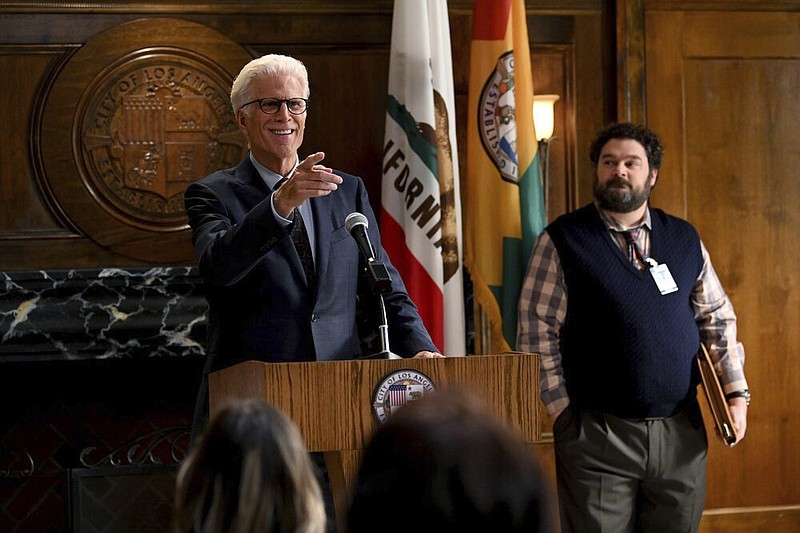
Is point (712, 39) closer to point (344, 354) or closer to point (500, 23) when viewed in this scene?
point (500, 23)

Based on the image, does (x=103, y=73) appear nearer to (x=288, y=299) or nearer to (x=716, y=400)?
(x=288, y=299)

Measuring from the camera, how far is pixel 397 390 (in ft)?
7.00

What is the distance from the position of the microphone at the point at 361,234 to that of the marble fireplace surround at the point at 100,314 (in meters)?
2.05

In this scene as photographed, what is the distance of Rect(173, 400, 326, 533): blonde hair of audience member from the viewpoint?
43.9 inches

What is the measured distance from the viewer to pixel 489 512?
0.88 meters

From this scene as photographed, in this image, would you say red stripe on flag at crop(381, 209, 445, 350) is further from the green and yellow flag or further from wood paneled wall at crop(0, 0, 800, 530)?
wood paneled wall at crop(0, 0, 800, 530)

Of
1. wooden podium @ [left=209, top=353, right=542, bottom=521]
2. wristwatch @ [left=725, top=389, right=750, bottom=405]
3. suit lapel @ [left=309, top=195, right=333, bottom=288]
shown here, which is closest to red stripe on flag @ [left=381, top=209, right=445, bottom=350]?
wristwatch @ [left=725, top=389, right=750, bottom=405]

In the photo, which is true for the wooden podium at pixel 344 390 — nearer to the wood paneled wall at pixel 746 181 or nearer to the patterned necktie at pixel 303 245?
the patterned necktie at pixel 303 245

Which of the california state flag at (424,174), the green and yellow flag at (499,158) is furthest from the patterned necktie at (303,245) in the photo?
the green and yellow flag at (499,158)

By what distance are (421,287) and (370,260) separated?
6.73ft

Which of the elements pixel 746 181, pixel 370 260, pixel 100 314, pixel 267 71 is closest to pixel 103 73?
pixel 100 314

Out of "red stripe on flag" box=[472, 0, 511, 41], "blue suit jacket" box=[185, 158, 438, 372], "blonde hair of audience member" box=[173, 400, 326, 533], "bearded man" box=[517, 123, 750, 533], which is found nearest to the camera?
"blonde hair of audience member" box=[173, 400, 326, 533]

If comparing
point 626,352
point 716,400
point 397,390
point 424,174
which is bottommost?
point 716,400

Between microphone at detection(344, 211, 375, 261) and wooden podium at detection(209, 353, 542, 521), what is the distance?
26 cm
